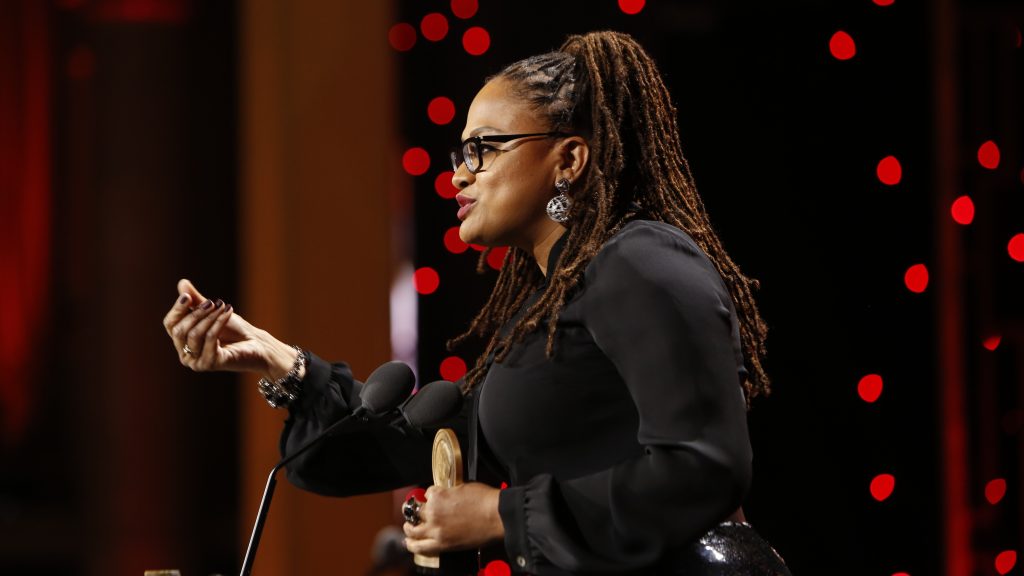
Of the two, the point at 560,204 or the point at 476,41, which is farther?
the point at 476,41

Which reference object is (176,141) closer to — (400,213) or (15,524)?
(400,213)

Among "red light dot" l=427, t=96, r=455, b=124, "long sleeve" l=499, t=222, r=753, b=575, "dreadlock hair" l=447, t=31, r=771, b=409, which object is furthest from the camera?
"red light dot" l=427, t=96, r=455, b=124

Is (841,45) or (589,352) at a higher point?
(841,45)

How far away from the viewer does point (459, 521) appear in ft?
3.99

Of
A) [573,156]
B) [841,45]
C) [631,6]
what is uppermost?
[631,6]

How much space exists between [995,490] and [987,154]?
791 mm

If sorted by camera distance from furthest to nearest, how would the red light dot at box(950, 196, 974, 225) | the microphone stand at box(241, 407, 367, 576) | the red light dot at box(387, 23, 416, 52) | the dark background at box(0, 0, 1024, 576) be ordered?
the red light dot at box(387, 23, 416, 52) < the red light dot at box(950, 196, 974, 225) < the dark background at box(0, 0, 1024, 576) < the microphone stand at box(241, 407, 367, 576)

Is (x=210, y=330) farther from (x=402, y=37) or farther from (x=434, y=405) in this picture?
(x=402, y=37)

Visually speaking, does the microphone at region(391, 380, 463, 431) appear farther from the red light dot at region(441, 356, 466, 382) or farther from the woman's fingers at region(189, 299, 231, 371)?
the red light dot at region(441, 356, 466, 382)

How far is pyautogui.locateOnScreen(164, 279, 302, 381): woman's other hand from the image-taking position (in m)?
1.41

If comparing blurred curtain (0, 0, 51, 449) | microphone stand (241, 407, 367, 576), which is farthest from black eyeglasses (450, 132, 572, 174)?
blurred curtain (0, 0, 51, 449)

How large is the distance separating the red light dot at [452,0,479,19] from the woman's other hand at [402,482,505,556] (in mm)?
1800

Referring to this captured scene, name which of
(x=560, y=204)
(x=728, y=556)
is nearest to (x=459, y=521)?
(x=728, y=556)

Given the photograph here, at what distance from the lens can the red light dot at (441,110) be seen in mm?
2852
